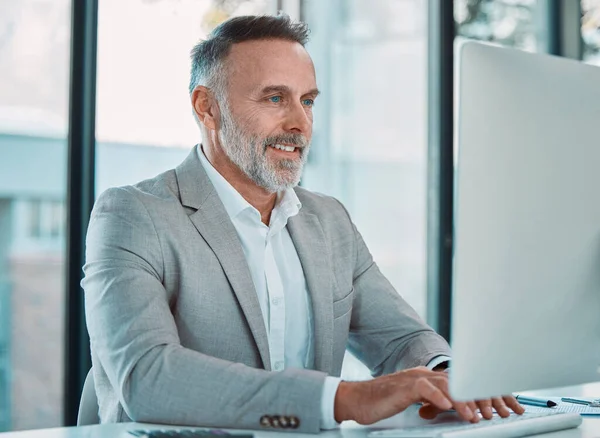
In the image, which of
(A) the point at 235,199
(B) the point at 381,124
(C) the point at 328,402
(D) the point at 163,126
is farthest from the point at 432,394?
(B) the point at 381,124

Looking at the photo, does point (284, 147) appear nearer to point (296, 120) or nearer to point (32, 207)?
point (296, 120)

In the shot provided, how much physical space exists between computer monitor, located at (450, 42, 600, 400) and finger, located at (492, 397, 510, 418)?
0.19 metres

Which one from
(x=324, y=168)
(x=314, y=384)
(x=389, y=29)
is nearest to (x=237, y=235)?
(x=314, y=384)

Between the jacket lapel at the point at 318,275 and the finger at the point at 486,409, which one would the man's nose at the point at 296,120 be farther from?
the finger at the point at 486,409

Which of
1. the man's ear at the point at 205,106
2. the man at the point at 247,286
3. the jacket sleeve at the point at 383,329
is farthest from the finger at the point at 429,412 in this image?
the man's ear at the point at 205,106

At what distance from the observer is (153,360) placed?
1460 millimetres

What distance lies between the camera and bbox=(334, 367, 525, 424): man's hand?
1.32 m

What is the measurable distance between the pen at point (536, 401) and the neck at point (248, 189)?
31.5 inches

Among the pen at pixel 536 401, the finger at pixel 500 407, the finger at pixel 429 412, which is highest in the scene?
the finger at pixel 500 407

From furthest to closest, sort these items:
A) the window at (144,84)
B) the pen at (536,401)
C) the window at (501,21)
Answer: the window at (501,21) < the window at (144,84) < the pen at (536,401)

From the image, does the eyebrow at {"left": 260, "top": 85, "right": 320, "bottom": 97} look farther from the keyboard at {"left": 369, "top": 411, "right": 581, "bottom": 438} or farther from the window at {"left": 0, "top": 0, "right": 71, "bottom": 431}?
the window at {"left": 0, "top": 0, "right": 71, "bottom": 431}

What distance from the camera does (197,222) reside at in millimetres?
1825

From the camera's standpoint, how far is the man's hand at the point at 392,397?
52.1 inches

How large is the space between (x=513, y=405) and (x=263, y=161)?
90 centimetres
